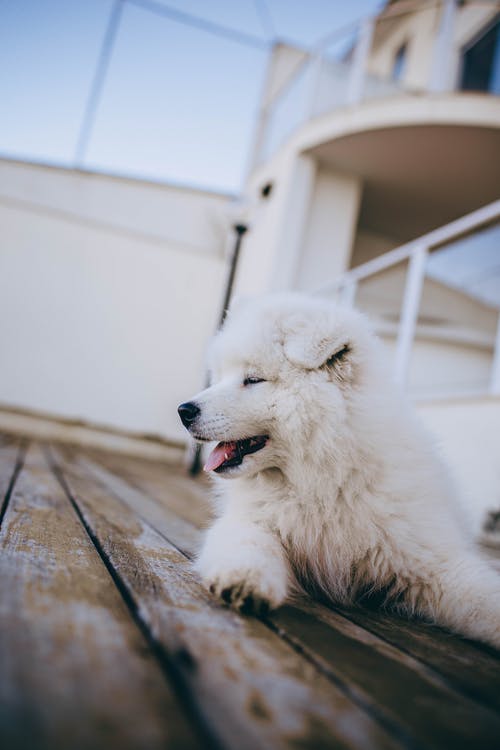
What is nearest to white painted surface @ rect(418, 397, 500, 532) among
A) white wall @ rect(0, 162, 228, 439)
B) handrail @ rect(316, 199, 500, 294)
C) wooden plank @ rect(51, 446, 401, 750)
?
handrail @ rect(316, 199, 500, 294)

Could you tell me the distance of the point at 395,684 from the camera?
101 centimetres

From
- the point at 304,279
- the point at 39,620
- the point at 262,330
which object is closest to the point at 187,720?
the point at 39,620

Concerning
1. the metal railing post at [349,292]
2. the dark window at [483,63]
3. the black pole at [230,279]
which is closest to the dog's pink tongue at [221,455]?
the metal railing post at [349,292]

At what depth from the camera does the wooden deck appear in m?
0.69

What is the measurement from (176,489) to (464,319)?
6.10 meters

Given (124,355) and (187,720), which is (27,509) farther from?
(124,355)

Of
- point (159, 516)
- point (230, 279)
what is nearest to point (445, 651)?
point (159, 516)

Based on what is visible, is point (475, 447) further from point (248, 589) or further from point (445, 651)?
point (248, 589)

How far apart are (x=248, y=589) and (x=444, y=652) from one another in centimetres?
54

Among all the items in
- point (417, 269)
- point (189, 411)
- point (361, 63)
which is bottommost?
point (189, 411)

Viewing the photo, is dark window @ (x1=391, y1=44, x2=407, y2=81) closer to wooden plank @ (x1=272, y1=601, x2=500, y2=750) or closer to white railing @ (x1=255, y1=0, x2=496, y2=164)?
white railing @ (x1=255, y1=0, x2=496, y2=164)

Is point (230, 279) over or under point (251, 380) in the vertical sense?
over

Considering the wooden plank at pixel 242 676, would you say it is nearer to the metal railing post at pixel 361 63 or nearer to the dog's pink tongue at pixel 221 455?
the dog's pink tongue at pixel 221 455

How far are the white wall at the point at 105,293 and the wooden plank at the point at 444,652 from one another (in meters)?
6.90
